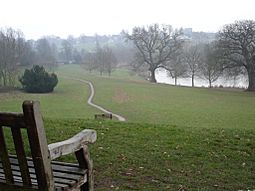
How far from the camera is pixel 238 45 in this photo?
43688mm

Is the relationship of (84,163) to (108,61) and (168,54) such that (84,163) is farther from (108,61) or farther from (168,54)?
(108,61)

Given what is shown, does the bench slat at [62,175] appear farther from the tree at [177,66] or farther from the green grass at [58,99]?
the tree at [177,66]

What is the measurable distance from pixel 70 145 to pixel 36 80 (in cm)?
4641

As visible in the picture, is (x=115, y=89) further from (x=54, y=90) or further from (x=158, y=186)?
(x=158, y=186)

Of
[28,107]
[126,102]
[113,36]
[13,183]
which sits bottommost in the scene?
[126,102]

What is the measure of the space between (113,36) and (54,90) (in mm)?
139782

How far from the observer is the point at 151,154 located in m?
6.34

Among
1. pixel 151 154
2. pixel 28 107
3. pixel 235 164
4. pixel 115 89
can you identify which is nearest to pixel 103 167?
pixel 151 154

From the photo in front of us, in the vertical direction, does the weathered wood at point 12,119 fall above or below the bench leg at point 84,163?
above

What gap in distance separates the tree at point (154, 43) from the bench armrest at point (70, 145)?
5715cm

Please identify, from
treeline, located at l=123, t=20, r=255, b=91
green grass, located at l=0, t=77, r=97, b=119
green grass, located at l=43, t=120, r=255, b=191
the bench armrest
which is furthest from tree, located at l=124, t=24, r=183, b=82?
the bench armrest

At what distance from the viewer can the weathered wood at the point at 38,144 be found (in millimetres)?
2230

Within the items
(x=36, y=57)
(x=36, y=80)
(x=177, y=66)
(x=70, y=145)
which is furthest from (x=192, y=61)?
(x=70, y=145)

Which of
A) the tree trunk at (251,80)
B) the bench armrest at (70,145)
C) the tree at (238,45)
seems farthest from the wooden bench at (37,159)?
the tree trunk at (251,80)
